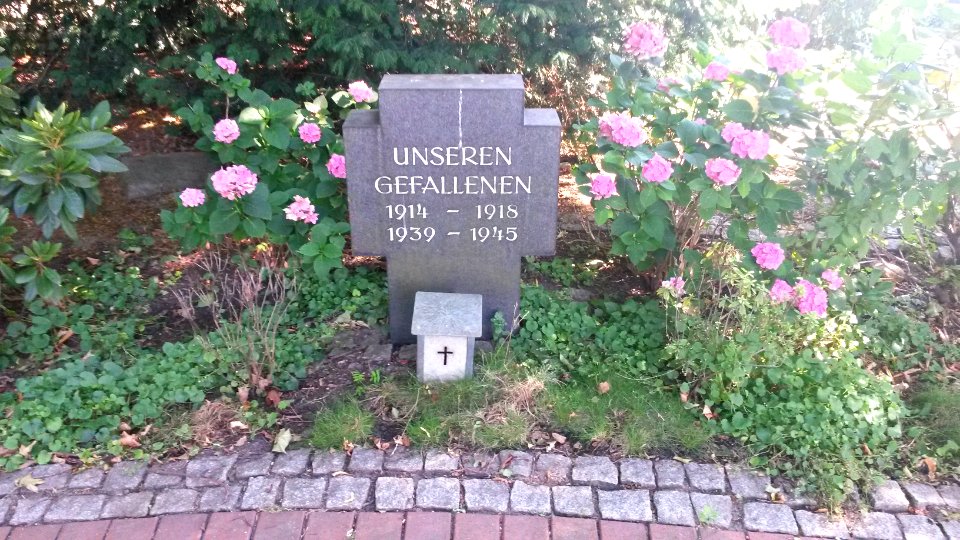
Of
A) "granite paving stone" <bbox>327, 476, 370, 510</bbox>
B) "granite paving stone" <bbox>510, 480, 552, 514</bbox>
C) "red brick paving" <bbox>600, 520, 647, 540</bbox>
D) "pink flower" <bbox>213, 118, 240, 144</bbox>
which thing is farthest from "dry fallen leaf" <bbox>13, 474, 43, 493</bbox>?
"red brick paving" <bbox>600, 520, 647, 540</bbox>

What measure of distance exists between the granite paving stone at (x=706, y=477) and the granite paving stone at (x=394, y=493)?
104cm

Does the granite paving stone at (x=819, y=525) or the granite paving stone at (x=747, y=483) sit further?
the granite paving stone at (x=747, y=483)

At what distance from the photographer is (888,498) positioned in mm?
2816

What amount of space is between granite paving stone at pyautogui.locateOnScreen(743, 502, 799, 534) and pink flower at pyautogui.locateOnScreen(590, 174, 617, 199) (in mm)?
1329

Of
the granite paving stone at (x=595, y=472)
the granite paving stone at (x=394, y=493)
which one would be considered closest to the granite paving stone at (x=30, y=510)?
the granite paving stone at (x=394, y=493)

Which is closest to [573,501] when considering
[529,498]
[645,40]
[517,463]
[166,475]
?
[529,498]

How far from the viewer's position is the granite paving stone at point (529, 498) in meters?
2.72

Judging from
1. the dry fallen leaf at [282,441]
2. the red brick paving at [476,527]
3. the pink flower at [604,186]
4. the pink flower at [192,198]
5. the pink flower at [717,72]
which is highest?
the pink flower at [717,72]

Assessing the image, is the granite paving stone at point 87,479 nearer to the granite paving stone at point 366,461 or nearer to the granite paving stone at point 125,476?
the granite paving stone at point 125,476

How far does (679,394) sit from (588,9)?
83.8 inches

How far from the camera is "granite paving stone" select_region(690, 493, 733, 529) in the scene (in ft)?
8.84

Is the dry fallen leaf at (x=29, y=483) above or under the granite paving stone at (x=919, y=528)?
above

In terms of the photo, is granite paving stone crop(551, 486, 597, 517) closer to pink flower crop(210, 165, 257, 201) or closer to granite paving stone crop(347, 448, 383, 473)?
granite paving stone crop(347, 448, 383, 473)

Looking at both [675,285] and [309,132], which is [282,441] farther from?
[675,285]
